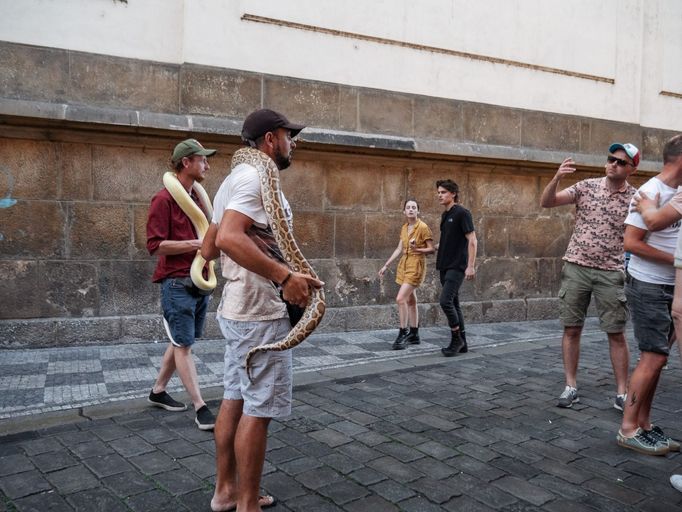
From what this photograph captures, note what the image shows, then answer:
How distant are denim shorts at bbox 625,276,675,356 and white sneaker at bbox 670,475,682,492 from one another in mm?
800

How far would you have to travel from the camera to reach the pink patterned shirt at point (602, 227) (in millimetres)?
4605

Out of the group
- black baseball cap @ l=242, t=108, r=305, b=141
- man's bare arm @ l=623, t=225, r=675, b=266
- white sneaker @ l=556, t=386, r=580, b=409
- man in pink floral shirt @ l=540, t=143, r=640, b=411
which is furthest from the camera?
white sneaker @ l=556, t=386, r=580, b=409

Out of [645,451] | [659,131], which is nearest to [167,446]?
[645,451]

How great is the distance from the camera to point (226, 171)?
7.71m

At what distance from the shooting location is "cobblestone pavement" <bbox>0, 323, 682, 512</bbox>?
3037 millimetres

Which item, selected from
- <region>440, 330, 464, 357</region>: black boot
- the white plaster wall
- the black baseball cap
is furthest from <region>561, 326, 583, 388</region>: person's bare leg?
the white plaster wall

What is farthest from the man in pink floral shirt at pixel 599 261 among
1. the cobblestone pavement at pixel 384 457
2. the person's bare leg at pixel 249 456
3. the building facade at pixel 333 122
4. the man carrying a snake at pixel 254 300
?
the building facade at pixel 333 122

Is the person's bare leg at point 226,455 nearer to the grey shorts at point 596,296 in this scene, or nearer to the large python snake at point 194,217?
the large python snake at point 194,217

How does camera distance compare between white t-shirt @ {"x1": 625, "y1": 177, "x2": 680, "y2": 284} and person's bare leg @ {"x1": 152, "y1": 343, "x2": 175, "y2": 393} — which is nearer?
white t-shirt @ {"x1": 625, "y1": 177, "x2": 680, "y2": 284}

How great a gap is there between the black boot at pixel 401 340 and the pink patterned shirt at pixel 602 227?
2729 mm

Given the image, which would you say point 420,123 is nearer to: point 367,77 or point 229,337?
point 367,77

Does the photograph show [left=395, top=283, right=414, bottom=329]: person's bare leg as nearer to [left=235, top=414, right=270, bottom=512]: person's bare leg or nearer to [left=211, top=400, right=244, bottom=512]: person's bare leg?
[left=211, top=400, right=244, bottom=512]: person's bare leg

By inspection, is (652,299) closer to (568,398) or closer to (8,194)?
(568,398)

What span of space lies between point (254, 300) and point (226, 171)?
17.4ft
